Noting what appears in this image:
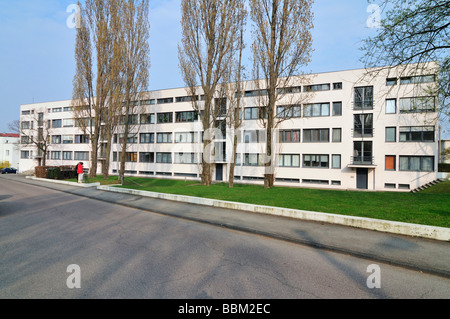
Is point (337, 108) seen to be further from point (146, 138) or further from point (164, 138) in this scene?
point (146, 138)

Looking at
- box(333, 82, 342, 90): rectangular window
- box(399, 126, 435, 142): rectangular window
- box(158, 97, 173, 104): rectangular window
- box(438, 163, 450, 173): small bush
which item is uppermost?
box(158, 97, 173, 104): rectangular window

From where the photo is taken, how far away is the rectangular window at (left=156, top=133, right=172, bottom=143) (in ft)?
132

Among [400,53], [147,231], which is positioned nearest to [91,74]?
[147,231]

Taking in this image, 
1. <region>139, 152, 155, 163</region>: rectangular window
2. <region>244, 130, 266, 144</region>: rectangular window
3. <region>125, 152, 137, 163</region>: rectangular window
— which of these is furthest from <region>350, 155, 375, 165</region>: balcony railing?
<region>125, 152, 137, 163</region>: rectangular window

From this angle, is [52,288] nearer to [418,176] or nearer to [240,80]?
[240,80]

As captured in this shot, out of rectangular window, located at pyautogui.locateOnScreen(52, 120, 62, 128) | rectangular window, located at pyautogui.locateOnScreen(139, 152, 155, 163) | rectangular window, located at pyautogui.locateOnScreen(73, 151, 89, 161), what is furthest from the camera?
rectangular window, located at pyautogui.locateOnScreen(52, 120, 62, 128)

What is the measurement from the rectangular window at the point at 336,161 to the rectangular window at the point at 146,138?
89.6 feet

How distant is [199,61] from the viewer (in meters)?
21.0

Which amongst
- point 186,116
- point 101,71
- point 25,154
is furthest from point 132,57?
point 25,154

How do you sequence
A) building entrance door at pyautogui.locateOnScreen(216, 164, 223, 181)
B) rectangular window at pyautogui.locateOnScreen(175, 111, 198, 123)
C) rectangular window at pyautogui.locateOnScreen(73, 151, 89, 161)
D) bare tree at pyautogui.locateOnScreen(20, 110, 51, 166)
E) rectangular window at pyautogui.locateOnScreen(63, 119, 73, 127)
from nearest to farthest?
building entrance door at pyautogui.locateOnScreen(216, 164, 223, 181) → rectangular window at pyautogui.locateOnScreen(175, 111, 198, 123) → rectangular window at pyautogui.locateOnScreen(73, 151, 89, 161) → rectangular window at pyautogui.locateOnScreen(63, 119, 73, 127) → bare tree at pyautogui.locateOnScreen(20, 110, 51, 166)

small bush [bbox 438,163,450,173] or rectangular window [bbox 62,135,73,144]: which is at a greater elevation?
rectangular window [bbox 62,135,73,144]

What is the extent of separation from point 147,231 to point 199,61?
54.5 ft

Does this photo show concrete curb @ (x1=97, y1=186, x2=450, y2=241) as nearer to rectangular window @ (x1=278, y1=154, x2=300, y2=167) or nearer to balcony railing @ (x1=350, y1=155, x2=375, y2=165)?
rectangular window @ (x1=278, y1=154, x2=300, y2=167)

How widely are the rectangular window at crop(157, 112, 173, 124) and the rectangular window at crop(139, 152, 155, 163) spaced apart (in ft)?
18.1
